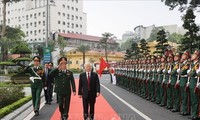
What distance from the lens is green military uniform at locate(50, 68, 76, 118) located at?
9289mm

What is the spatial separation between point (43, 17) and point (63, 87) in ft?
350

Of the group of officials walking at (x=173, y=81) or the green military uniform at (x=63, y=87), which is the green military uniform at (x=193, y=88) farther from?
the green military uniform at (x=63, y=87)

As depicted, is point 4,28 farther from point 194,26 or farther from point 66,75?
point 66,75

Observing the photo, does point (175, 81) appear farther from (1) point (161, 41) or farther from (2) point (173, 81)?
(1) point (161, 41)

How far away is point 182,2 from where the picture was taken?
1155 inches

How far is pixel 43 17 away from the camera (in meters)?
113

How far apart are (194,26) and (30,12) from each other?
97.9 metres

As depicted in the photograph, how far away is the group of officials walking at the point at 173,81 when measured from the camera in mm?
10211

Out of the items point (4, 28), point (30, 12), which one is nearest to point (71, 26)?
point (30, 12)

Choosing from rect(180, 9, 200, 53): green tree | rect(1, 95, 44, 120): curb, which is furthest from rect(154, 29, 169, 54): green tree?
rect(1, 95, 44, 120): curb

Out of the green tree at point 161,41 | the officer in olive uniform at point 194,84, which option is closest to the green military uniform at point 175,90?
the officer in olive uniform at point 194,84

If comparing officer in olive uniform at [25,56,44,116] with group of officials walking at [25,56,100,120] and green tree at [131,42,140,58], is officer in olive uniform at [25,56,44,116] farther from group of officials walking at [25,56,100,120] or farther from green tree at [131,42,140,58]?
green tree at [131,42,140,58]

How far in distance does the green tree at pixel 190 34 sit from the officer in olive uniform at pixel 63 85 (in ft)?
57.7

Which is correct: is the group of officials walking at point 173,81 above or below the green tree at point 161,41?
below
